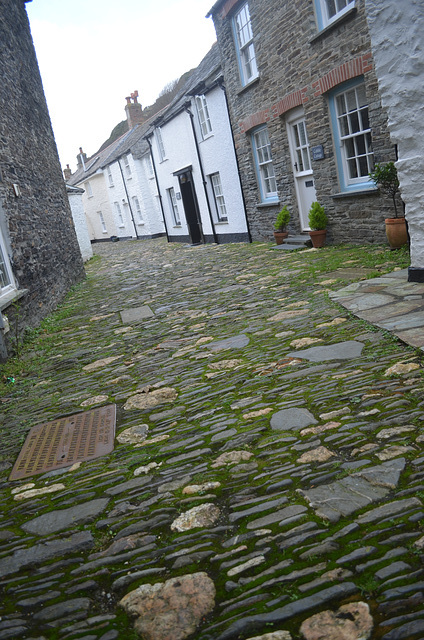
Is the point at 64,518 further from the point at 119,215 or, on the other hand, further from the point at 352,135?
the point at 119,215

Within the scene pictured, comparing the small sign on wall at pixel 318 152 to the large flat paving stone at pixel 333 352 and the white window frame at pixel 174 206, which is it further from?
the white window frame at pixel 174 206

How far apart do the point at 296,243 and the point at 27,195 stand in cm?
621

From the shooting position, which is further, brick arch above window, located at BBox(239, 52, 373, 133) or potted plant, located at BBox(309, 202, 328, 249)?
potted plant, located at BBox(309, 202, 328, 249)

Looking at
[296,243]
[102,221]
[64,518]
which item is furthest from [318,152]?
[102,221]

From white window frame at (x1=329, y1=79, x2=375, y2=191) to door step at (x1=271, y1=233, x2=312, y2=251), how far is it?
1.71 m

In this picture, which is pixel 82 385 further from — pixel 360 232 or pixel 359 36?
pixel 359 36

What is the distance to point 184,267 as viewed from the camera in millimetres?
13641

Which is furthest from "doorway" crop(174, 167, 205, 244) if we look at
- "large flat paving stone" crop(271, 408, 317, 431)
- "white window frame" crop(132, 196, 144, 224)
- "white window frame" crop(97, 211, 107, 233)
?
"white window frame" crop(97, 211, 107, 233)

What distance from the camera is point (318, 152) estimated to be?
1086cm

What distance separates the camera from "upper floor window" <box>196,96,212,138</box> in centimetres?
1788

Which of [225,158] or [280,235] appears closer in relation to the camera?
[280,235]

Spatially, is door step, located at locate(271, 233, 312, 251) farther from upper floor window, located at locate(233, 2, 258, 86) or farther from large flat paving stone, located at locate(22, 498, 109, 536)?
large flat paving stone, located at locate(22, 498, 109, 536)

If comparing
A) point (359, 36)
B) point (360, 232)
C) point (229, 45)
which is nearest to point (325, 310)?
point (360, 232)

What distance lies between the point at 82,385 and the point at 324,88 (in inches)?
315
